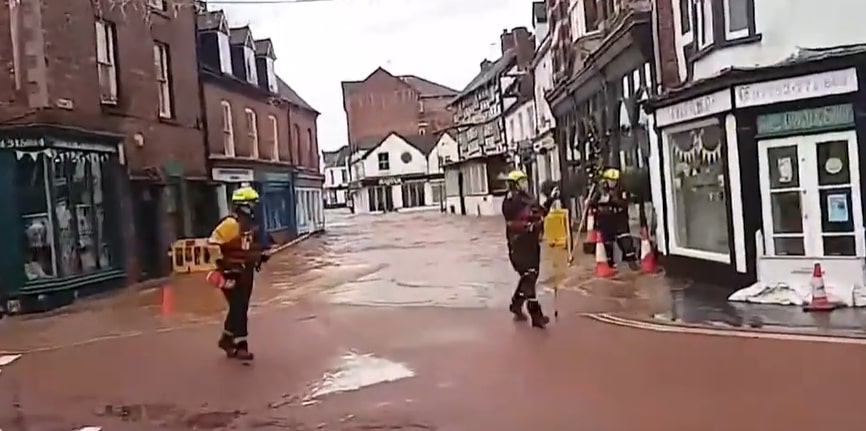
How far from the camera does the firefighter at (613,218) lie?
64.5ft

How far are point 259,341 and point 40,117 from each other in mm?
9278

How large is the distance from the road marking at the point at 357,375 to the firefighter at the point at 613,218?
30.3 ft

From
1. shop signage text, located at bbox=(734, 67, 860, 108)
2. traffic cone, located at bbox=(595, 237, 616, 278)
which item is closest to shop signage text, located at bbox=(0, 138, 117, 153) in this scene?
traffic cone, located at bbox=(595, 237, 616, 278)

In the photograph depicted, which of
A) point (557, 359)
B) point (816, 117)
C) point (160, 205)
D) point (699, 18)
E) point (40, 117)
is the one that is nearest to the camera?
point (557, 359)

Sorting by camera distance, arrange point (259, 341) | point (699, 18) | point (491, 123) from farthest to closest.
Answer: point (491, 123), point (699, 18), point (259, 341)

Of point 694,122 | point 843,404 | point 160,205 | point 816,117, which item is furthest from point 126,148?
point 843,404

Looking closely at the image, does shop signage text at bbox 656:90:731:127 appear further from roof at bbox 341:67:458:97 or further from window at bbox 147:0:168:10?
roof at bbox 341:67:458:97

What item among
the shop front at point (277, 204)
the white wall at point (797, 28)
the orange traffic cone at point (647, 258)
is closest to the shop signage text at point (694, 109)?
the white wall at point (797, 28)

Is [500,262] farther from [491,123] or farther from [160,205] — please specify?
[491,123]

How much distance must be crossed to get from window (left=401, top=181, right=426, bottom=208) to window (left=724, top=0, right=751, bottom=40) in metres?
81.4

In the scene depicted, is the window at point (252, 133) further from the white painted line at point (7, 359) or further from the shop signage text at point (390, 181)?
the shop signage text at point (390, 181)

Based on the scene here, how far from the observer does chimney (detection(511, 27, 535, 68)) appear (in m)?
59.7

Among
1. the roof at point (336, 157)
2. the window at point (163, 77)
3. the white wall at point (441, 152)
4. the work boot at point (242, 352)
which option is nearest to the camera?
the work boot at point (242, 352)

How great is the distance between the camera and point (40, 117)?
20.0 meters
